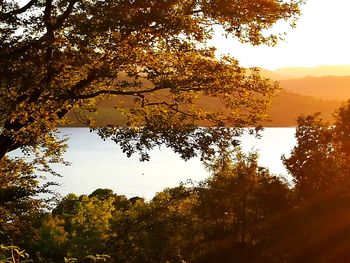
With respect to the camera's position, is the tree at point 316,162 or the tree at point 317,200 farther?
the tree at point 316,162

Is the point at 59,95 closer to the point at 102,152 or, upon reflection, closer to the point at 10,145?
the point at 10,145

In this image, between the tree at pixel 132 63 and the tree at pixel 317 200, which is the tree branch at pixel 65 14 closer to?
the tree at pixel 132 63

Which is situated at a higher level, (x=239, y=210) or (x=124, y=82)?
(x=124, y=82)

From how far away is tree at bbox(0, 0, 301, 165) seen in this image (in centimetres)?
1353

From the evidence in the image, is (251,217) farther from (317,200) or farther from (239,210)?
(317,200)

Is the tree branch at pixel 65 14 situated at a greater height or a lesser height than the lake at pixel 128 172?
greater

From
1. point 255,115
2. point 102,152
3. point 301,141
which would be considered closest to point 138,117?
point 255,115

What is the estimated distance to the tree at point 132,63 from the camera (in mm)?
13531

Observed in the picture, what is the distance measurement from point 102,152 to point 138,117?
174 m

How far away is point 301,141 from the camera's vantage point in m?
46.5

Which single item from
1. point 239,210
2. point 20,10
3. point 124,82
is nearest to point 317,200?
point 239,210

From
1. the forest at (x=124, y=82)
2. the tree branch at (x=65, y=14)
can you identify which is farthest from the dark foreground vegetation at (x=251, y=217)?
the tree branch at (x=65, y=14)

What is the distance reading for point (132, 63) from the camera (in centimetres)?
1457

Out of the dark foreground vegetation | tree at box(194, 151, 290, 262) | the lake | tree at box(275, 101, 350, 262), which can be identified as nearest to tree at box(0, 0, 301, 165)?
the dark foreground vegetation
